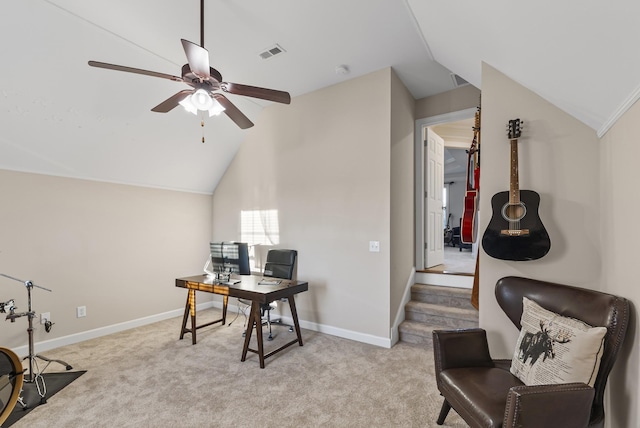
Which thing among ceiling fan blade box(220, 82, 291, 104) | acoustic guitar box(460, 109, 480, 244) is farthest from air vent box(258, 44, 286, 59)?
Answer: acoustic guitar box(460, 109, 480, 244)

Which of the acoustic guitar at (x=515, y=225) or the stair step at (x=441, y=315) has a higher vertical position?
the acoustic guitar at (x=515, y=225)

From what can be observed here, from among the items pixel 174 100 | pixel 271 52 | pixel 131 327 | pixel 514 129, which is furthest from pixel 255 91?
pixel 131 327

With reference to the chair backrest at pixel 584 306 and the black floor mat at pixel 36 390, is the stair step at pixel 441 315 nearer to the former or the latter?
the chair backrest at pixel 584 306

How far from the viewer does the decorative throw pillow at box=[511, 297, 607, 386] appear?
143cm

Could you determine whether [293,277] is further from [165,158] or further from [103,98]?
[103,98]

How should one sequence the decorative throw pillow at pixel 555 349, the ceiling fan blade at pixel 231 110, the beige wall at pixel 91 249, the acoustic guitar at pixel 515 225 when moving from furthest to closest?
the beige wall at pixel 91 249, the ceiling fan blade at pixel 231 110, the acoustic guitar at pixel 515 225, the decorative throw pillow at pixel 555 349

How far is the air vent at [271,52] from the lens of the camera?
2889mm

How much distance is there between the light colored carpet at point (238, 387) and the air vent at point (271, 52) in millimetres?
3031

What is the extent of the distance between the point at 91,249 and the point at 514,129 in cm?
448

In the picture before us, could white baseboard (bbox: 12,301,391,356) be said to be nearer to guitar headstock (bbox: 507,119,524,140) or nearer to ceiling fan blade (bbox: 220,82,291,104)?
guitar headstock (bbox: 507,119,524,140)

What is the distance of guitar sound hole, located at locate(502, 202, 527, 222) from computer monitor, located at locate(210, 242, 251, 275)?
2.45 metres

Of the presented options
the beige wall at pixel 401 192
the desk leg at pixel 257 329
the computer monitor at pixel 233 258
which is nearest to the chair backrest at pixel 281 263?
the computer monitor at pixel 233 258

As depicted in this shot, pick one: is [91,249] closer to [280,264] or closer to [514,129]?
[280,264]

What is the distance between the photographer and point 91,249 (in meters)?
3.55
